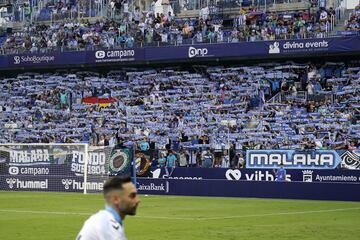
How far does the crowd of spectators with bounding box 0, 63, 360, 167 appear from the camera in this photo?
42.5m

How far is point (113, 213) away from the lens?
6.52 meters

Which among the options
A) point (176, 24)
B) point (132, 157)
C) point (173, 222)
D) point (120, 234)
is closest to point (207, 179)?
point (132, 157)

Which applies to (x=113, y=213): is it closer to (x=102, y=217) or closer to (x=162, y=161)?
(x=102, y=217)

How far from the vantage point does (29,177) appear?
37.3 metres

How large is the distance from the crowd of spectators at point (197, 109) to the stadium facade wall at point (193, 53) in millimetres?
1093

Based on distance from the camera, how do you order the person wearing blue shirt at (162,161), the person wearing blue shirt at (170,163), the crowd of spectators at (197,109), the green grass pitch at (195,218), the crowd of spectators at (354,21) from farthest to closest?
the crowd of spectators at (354,21) < the crowd of spectators at (197,109) < the person wearing blue shirt at (162,161) < the person wearing blue shirt at (170,163) < the green grass pitch at (195,218)

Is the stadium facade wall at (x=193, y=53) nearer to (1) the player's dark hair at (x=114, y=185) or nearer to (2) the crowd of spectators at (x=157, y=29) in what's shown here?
(2) the crowd of spectators at (x=157, y=29)

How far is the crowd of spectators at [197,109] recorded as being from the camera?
42469 mm

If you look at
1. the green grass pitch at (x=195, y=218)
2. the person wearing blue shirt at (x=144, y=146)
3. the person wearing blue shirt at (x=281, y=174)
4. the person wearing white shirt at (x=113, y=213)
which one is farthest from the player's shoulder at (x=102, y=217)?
the person wearing blue shirt at (x=144, y=146)

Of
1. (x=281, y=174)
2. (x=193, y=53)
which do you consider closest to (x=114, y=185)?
(x=281, y=174)

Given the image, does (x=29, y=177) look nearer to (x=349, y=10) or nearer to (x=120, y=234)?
(x=349, y=10)

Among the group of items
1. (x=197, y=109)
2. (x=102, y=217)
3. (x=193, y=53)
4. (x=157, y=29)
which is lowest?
(x=197, y=109)

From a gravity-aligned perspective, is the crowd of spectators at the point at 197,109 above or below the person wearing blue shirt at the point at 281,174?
above

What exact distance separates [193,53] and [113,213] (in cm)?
4675
